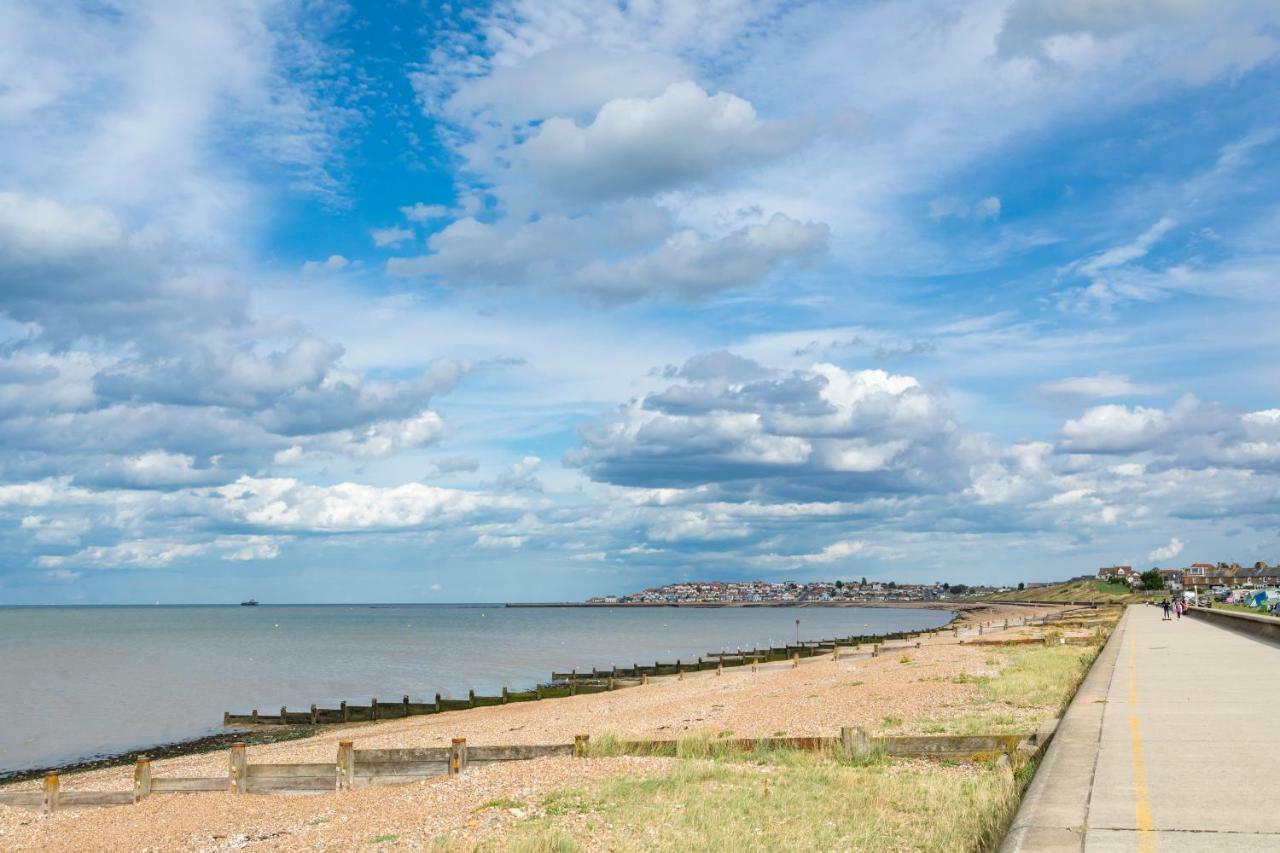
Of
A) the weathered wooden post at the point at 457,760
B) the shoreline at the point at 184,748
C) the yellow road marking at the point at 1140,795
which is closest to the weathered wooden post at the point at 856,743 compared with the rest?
the yellow road marking at the point at 1140,795

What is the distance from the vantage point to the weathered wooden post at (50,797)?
61.7 feet

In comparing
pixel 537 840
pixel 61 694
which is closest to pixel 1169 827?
pixel 537 840

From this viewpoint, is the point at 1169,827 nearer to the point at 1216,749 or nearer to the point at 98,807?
the point at 1216,749

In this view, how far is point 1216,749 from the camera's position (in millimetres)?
13086

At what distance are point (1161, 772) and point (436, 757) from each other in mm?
10337

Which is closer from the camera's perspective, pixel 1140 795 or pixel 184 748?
pixel 1140 795

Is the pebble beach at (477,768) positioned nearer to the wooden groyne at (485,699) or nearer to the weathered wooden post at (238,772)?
the weathered wooden post at (238,772)

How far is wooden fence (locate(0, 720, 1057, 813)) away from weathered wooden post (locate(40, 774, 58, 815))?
605 mm

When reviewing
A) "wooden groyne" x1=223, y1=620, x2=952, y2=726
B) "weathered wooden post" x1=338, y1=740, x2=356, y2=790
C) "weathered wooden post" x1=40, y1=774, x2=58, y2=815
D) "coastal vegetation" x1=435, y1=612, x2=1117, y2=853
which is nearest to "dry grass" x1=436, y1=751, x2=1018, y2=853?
"coastal vegetation" x1=435, y1=612, x2=1117, y2=853

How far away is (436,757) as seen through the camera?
1612 cm

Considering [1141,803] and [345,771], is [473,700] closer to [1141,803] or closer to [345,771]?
[345,771]

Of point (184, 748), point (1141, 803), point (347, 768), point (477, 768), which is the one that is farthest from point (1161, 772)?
point (184, 748)

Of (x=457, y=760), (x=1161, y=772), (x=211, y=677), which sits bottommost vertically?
(x=211, y=677)

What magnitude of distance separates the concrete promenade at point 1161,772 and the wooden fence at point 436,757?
4.71 ft
